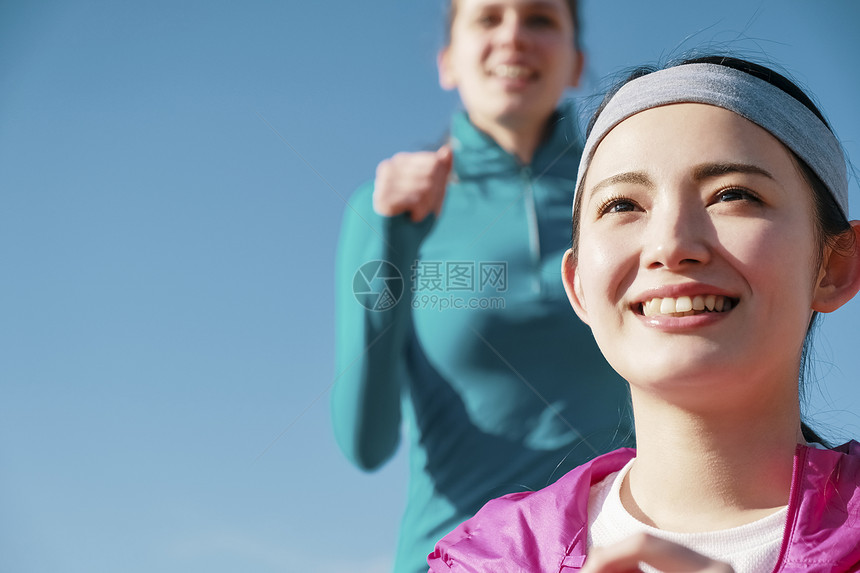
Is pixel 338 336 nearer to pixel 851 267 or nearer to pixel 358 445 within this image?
pixel 358 445

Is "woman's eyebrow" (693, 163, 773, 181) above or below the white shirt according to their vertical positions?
above

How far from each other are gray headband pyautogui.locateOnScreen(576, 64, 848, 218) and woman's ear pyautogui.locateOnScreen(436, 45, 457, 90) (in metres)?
0.70

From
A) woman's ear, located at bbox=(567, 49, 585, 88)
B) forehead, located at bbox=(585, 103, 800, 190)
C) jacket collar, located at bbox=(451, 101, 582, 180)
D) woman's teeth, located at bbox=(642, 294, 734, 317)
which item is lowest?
woman's teeth, located at bbox=(642, 294, 734, 317)

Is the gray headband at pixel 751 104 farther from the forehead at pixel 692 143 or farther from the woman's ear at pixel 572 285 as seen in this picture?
the woman's ear at pixel 572 285

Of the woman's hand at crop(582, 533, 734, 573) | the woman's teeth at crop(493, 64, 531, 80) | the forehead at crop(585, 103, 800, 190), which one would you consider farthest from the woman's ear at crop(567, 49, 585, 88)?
the woman's hand at crop(582, 533, 734, 573)

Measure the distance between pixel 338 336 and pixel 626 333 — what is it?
68 cm

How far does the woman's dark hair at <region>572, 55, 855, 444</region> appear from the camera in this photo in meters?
0.61

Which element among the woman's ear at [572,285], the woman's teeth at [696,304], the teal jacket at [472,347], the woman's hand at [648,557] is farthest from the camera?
the teal jacket at [472,347]

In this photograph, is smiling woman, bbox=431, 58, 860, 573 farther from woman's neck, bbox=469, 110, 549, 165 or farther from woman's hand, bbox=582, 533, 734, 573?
woman's neck, bbox=469, 110, 549, 165

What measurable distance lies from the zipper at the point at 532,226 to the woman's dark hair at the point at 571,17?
233 millimetres

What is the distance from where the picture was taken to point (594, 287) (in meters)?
0.60

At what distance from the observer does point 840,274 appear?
629mm

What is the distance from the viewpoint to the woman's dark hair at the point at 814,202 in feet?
1.99

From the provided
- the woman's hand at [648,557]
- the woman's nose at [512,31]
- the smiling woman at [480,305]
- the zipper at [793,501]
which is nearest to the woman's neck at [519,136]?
the smiling woman at [480,305]
